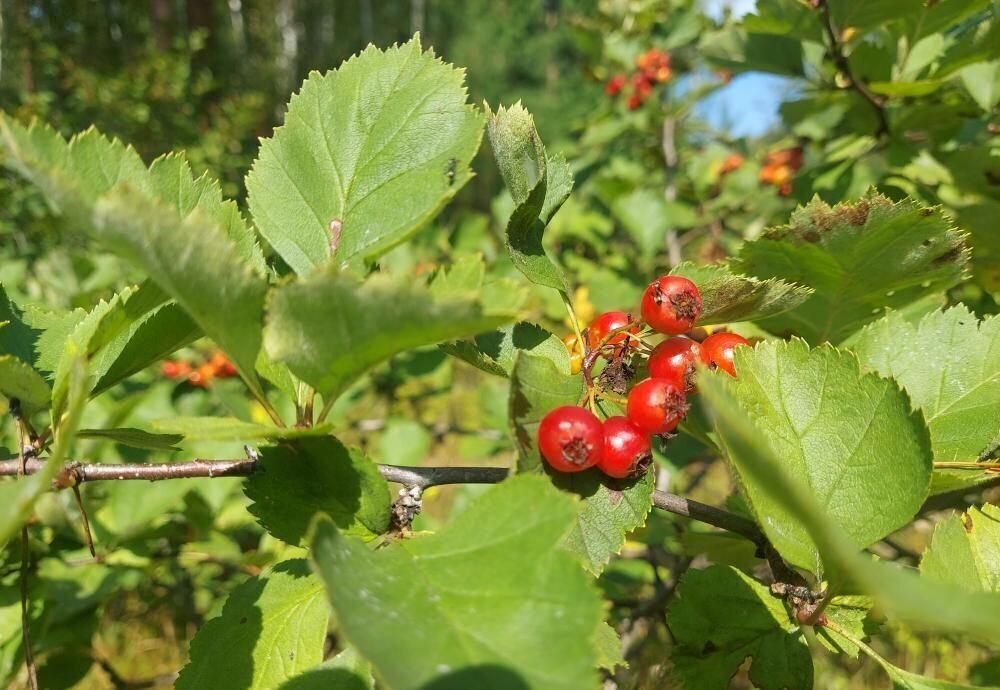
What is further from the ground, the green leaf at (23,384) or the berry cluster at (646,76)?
the green leaf at (23,384)

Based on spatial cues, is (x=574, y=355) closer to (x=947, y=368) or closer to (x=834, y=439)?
(x=834, y=439)

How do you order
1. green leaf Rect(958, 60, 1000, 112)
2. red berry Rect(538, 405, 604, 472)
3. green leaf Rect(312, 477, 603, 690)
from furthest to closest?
green leaf Rect(958, 60, 1000, 112), red berry Rect(538, 405, 604, 472), green leaf Rect(312, 477, 603, 690)

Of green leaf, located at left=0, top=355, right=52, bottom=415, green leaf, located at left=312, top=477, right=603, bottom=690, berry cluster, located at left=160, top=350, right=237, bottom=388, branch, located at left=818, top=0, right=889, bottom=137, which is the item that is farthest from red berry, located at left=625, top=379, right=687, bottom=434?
berry cluster, located at left=160, top=350, right=237, bottom=388

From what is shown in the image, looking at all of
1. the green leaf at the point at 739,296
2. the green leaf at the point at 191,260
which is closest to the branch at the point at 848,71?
the green leaf at the point at 739,296

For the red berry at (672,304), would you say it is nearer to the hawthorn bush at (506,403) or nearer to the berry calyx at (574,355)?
the hawthorn bush at (506,403)

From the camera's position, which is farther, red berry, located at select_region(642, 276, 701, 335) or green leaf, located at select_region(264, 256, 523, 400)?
red berry, located at select_region(642, 276, 701, 335)

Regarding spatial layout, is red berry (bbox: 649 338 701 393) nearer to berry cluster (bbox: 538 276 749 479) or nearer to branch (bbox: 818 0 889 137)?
berry cluster (bbox: 538 276 749 479)

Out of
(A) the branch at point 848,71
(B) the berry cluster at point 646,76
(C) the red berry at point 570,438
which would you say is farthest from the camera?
(B) the berry cluster at point 646,76
